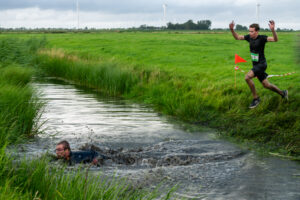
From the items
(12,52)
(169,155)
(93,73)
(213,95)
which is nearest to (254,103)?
(213,95)

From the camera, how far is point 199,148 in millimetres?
11281

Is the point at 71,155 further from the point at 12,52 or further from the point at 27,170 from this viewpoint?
the point at 12,52

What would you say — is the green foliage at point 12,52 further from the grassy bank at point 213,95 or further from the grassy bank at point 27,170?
the grassy bank at point 213,95

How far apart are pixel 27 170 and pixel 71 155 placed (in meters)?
3.26

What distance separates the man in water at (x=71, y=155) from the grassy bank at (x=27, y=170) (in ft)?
1.24

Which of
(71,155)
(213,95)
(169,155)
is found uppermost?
(213,95)

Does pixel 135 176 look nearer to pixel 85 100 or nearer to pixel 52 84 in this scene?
pixel 85 100

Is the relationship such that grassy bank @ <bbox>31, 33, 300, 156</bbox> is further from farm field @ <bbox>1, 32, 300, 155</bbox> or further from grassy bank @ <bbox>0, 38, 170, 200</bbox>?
grassy bank @ <bbox>0, 38, 170, 200</bbox>

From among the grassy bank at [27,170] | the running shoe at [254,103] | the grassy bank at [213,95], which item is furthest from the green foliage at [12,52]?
the running shoe at [254,103]

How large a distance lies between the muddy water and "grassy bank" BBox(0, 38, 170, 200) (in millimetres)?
511

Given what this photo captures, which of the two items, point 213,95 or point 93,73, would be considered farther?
point 93,73

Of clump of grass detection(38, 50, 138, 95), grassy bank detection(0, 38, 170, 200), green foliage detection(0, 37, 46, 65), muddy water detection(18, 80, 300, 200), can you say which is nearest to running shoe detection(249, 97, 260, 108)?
muddy water detection(18, 80, 300, 200)

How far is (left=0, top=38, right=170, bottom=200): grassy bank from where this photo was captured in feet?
17.4

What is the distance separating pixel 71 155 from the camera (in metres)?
9.33
